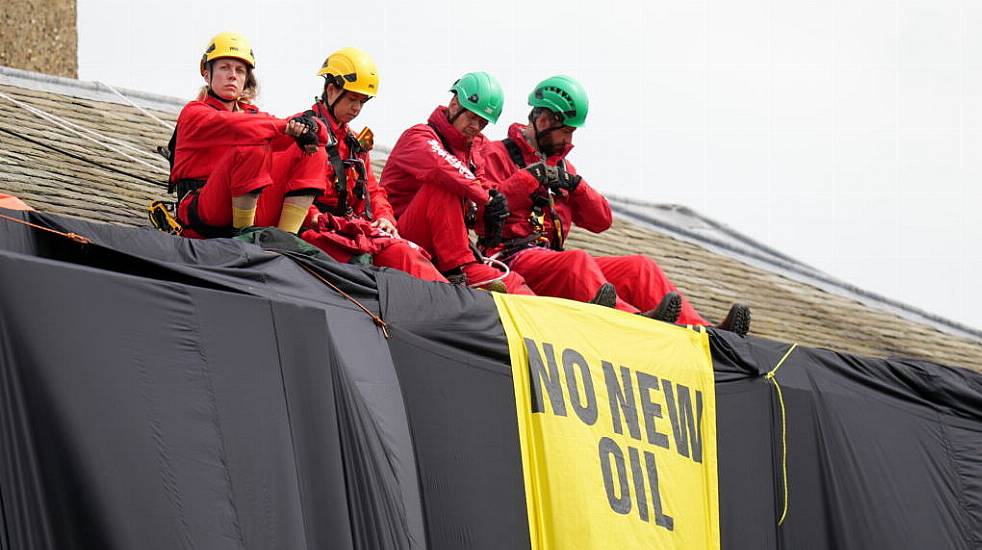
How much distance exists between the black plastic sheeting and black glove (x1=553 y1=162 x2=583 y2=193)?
1203 millimetres

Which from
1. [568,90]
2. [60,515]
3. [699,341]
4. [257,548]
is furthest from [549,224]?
[60,515]

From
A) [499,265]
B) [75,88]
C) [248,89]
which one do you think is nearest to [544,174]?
[499,265]

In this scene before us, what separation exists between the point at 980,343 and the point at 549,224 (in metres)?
5.56

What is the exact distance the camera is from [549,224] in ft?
25.9

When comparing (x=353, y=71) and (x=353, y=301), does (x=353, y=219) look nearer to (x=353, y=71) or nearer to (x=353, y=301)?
(x=353, y=71)

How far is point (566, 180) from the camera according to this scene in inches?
307

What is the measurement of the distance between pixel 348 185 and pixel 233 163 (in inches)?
33.5

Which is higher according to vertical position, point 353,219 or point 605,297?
point 353,219

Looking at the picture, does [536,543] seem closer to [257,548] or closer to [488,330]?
[488,330]

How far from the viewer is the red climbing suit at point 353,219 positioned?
6422 millimetres

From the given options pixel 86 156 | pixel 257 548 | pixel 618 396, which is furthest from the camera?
pixel 86 156

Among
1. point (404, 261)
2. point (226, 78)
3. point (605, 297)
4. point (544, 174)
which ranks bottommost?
point (605, 297)

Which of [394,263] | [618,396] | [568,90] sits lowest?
[618,396]

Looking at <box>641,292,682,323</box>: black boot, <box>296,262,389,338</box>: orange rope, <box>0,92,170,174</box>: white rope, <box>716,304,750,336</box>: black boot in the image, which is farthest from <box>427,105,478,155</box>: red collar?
<box>296,262,389,338</box>: orange rope
